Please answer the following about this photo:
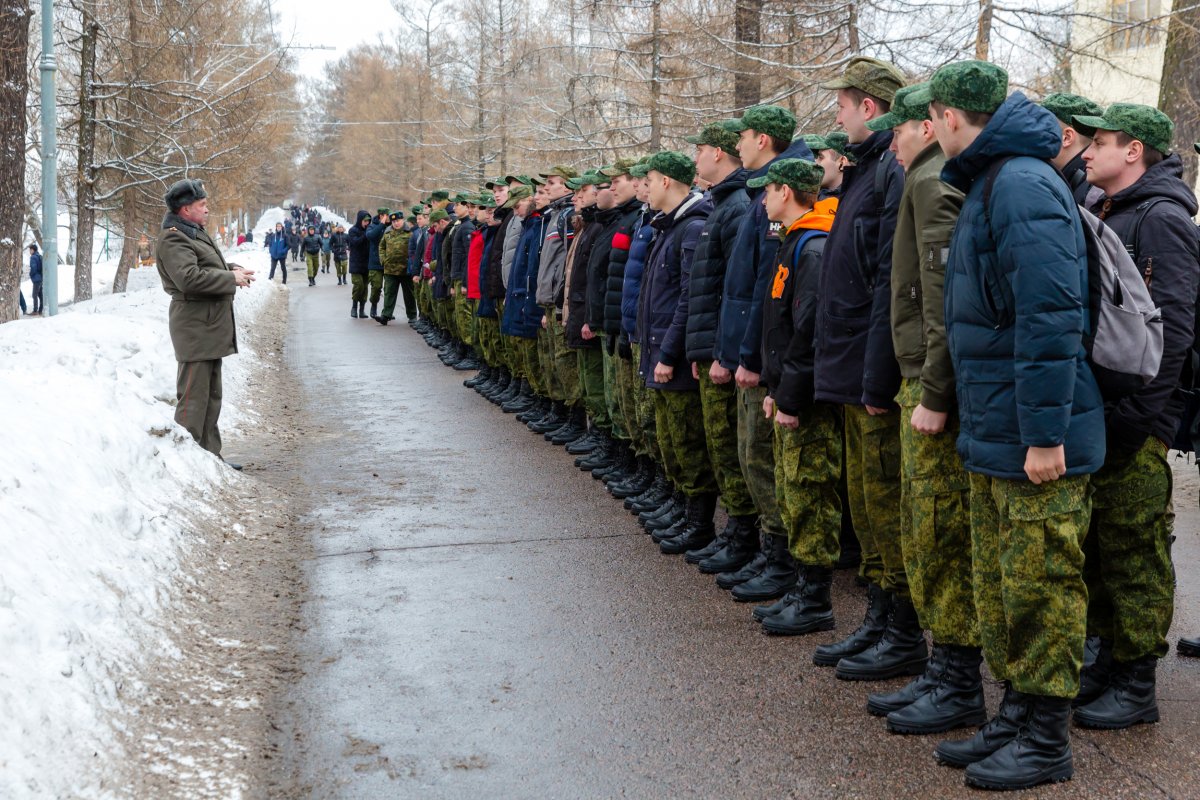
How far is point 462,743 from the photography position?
4.40 m

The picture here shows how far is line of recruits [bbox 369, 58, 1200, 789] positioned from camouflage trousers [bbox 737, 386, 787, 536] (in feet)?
0.04

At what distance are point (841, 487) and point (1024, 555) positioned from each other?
2.55m

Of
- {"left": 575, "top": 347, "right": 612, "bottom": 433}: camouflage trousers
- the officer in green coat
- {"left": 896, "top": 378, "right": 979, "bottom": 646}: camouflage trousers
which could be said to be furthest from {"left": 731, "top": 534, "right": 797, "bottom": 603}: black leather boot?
the officer in green coat

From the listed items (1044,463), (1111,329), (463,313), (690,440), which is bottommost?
(690,440)

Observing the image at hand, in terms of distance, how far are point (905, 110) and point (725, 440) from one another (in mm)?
2556

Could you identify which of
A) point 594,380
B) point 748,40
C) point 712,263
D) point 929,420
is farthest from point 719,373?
point 748,40

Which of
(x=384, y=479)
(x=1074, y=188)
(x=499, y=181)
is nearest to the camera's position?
(x=1074, y=188)

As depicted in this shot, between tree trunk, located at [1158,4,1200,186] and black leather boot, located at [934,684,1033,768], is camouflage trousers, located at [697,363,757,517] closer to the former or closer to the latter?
black leather boot, located at [934,684,1033,768]

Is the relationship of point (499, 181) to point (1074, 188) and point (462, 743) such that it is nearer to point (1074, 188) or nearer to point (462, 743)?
point (1074, 188)

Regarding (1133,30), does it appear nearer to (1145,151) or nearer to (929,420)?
(1145,151)

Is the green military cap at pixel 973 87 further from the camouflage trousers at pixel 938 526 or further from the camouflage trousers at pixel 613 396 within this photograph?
the camouflage trousers at pixel 613 396

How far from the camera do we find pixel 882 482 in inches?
191

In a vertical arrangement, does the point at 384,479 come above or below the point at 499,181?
below

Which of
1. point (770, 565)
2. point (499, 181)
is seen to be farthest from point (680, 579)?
point (499, 181)
